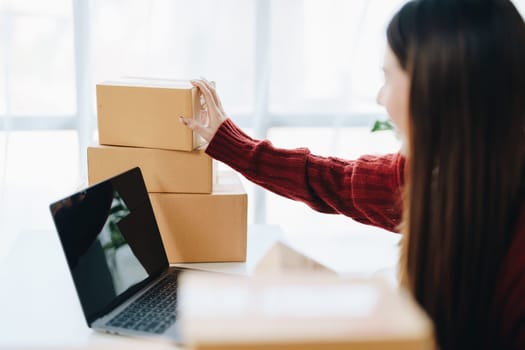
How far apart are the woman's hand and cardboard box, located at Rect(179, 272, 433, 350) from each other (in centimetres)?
96

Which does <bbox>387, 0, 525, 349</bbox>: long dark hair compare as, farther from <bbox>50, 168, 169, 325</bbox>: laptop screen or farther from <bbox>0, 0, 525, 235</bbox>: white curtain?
<bbox>0, 0, 525, 235</bbox>: white curtain

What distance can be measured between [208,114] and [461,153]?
64 cm

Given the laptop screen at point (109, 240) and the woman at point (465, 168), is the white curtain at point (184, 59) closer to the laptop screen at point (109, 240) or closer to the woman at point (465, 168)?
the laptop screen at point (109, 240)

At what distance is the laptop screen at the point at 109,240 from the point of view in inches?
39.7

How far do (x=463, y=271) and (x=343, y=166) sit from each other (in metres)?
0.57

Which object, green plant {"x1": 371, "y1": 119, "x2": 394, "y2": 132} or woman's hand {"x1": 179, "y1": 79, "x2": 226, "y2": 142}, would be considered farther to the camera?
green plant {"x1": 371, "y1": 119, "x2": 394, "y2": 132}

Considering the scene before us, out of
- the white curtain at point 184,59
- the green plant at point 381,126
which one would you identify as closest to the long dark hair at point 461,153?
the green plant at point 381,126

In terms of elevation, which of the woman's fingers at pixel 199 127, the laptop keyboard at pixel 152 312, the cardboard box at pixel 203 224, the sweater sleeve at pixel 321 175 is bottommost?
the laptop keyboard at pixel 152 312

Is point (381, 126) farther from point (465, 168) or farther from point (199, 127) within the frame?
point (465, 168)

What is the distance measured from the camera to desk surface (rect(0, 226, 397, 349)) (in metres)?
0.99

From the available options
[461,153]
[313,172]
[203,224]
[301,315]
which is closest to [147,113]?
[203,224]

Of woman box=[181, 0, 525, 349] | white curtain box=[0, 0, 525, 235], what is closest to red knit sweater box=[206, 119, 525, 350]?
woman box=[181, 0, 525, 349]

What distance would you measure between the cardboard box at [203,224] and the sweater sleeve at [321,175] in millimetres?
79

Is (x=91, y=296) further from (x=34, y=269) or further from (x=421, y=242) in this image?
(x=421, y=242)
